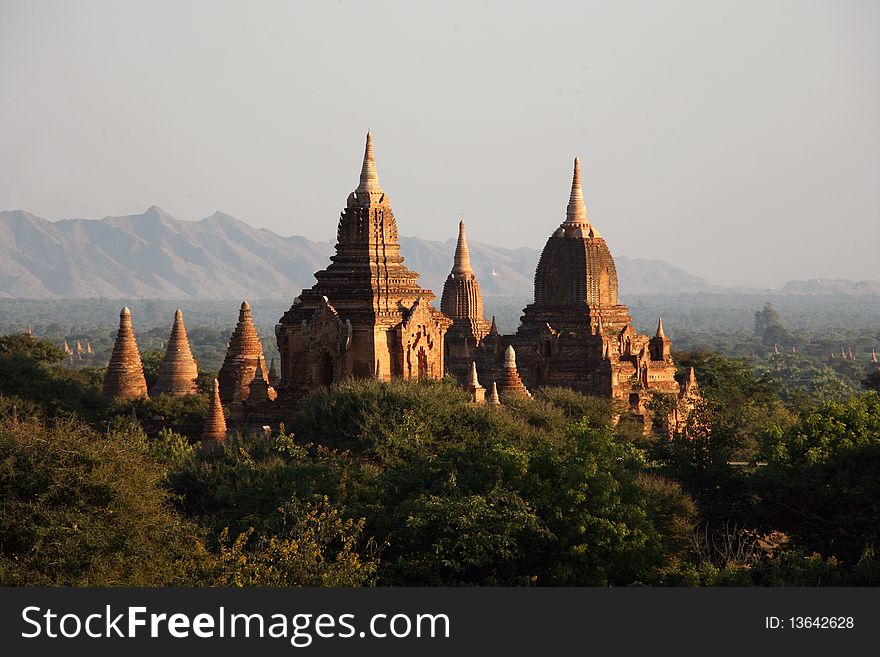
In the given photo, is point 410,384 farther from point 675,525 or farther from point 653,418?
point 653,418

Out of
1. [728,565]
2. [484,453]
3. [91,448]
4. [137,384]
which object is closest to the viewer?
[91,448]

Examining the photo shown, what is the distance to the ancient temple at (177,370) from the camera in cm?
5525

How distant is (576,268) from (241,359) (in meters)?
16.7

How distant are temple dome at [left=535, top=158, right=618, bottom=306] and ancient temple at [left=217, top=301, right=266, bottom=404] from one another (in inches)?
570

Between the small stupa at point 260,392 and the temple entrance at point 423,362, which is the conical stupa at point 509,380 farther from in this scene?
the small stupa at point 260,392

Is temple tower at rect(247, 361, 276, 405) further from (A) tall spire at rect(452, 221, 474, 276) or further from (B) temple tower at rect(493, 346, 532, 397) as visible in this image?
(A) tall spire at rect(452, 221, 474, 276)

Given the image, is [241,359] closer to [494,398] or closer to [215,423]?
[215,423]

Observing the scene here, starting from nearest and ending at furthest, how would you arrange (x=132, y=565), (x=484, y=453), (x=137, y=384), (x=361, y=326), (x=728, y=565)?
(x=132, y=565) < (x=728, y=565) < (x=484, y=453) < (x=361, y=326) < (x=137, y=384)

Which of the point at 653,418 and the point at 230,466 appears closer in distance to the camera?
the point at 230,466

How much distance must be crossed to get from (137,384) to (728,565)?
97.4 feet

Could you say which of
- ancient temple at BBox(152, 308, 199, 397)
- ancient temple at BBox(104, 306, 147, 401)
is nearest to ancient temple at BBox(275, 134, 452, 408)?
ancient temple at BBox(104, 306, 147, 401)

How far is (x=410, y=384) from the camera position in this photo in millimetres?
37969

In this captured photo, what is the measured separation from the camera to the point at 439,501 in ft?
90.5

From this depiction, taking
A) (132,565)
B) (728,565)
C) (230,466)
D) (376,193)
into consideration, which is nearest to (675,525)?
(728,565)
